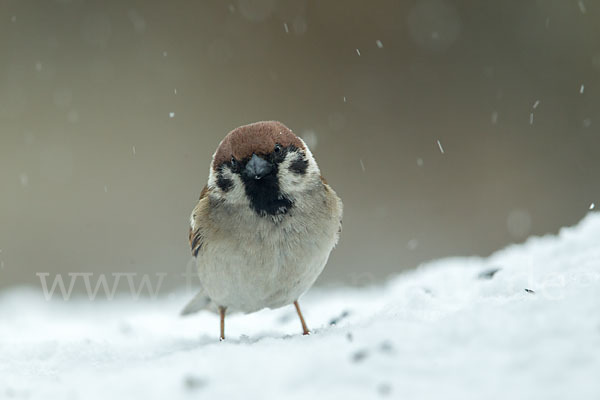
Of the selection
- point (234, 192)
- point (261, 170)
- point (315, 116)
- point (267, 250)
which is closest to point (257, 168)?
point (261, 170)

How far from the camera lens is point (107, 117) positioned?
632cm

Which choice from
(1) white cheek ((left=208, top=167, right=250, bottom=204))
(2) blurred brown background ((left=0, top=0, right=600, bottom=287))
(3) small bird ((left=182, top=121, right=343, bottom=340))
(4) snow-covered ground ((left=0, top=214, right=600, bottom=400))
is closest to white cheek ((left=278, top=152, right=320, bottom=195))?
(3) small bird ((left=182, top=121, right=343, bottom=340))

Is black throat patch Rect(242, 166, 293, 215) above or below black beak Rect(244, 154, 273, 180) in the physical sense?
below

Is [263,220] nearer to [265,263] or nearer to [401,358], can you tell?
[265,263]

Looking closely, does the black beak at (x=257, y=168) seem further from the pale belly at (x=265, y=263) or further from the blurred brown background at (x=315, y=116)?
the blurred brown background at (x=315, y=116)

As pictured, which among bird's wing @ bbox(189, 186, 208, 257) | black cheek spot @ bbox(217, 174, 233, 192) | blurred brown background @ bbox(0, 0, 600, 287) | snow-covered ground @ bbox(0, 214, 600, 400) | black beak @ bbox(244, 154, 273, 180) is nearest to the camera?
snow-covered ground @ bbox(0, 214, 600, 400)

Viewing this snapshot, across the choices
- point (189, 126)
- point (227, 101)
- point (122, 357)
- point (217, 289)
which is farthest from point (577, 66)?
point (122, 357)

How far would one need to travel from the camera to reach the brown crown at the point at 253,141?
2295 mm

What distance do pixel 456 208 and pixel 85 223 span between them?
145 inches

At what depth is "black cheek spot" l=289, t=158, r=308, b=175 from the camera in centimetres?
240

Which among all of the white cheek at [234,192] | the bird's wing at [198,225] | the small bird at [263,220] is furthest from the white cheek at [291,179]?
the bird's wing at [198,225]

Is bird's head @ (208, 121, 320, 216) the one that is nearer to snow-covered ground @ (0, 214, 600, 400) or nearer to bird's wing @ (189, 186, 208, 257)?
bird's wing @ (189, 186, 208, 257)

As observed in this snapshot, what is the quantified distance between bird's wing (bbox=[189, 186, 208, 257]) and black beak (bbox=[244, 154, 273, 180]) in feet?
1.06

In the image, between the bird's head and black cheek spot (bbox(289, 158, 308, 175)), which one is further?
black cheek spot (bbox(289, 158, 308, 175))
